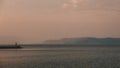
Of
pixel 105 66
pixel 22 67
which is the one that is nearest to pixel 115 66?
pixel 105 66

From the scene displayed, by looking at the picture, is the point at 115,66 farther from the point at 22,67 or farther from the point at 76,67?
the point at 22,67

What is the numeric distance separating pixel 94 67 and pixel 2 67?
14.4 meters

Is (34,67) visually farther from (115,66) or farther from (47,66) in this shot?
(115,66)

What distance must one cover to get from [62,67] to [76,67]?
7.25ft

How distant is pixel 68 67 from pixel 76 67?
57.8 inches

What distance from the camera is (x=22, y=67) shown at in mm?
56062

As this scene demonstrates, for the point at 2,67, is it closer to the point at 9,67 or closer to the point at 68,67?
the point at 9,67

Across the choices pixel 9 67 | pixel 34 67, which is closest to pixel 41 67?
pixel 34 67

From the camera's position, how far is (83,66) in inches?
2199

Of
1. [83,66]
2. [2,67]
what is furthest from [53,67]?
[2,67]

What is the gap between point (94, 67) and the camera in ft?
177

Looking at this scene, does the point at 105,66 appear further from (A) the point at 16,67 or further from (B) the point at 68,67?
(A) the point at 16,67

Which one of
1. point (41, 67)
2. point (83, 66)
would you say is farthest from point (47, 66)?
point (83, 66)

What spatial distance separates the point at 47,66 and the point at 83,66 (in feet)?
18.7
